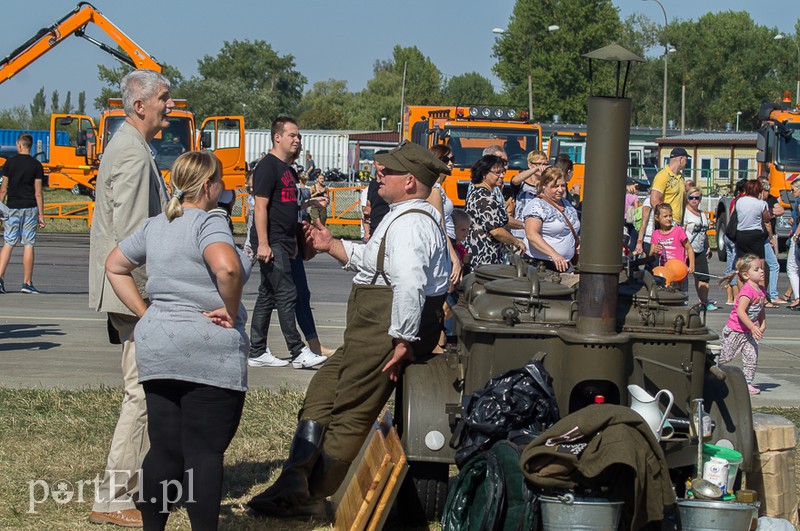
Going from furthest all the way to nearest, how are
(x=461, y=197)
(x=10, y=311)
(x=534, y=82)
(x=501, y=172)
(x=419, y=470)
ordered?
(x=534, y=82)
(x=461, y=197)
(x=10, y=311)
(x=501, y=172)
(x=419, y=470)

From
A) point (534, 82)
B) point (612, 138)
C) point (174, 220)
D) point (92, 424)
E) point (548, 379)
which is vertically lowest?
point (92, 424)

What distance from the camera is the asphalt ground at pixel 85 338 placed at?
838cm

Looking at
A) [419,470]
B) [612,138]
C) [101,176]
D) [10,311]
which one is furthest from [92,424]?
[10,311]

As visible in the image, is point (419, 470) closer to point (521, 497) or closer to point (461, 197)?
point (521, 497)

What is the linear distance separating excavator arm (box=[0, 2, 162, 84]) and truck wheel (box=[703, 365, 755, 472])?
881 inches

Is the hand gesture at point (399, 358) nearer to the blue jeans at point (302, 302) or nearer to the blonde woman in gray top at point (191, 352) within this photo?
the blonde woman in gray top at point (191, 352)

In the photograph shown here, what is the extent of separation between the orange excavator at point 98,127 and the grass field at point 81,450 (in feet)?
52.9

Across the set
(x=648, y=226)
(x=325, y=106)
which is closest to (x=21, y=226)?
(x=648, y=226)

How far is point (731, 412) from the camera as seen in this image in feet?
16.8

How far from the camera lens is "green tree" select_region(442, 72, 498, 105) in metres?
139

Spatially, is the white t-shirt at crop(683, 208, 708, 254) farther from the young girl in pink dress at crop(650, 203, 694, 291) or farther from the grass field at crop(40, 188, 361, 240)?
the grass field at crop(40, 188, 361, 240)

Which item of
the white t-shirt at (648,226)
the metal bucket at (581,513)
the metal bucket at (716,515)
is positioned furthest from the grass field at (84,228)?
the metal bucket at (581,513)

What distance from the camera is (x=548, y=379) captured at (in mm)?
4742

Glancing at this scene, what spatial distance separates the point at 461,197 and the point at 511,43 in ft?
224
